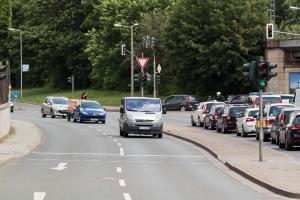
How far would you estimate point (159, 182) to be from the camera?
1877 cm

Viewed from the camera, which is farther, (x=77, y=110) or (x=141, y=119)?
(x=77, y=110)

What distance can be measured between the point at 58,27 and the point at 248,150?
8426 centimetres

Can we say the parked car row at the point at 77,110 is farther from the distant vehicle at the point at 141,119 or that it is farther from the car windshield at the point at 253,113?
the car windshield at the point at 253,113

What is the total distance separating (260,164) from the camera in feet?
75.8

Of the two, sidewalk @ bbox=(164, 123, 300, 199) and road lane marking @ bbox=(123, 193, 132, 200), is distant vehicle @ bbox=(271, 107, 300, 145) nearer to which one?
sidewalk @ bbox=(164, 123, 300, 199)

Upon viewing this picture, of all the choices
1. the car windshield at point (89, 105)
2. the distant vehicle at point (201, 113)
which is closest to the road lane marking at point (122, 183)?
the distant vehicle at point (201, 113)

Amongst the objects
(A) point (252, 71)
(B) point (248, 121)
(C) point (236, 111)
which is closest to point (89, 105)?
(C) point (236, 111)

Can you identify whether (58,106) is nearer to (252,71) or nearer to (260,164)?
(252,71)

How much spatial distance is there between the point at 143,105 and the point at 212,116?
899cm

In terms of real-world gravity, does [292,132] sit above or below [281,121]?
below

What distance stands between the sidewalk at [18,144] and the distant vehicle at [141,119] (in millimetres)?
4282

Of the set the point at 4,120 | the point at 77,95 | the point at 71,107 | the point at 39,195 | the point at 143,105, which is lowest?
the point at 39,195

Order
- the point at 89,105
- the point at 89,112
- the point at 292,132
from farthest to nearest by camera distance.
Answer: the point at 89,105
the point at 89,112
the point at 292,132

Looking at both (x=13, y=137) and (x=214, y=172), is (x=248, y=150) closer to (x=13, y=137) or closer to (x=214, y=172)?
(x=214, y=172)
